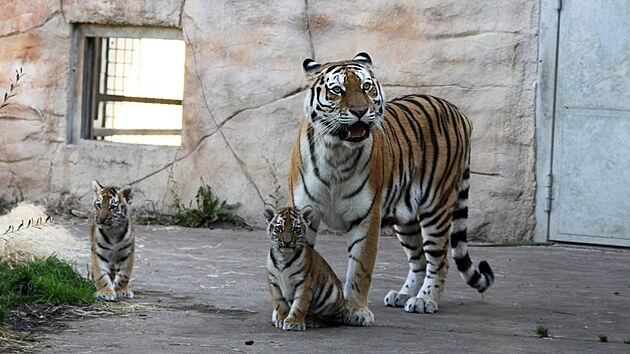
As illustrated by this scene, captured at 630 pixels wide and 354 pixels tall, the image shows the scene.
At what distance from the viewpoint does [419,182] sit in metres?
6.41

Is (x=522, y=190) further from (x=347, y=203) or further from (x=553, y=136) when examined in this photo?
(x=347, y=203)

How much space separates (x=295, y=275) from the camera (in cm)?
533

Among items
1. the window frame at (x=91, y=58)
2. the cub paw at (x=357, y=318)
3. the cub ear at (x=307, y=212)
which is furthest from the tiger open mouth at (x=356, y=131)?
the window frame at (x=91, y=58)

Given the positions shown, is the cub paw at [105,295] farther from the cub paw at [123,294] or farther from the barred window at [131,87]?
the barred window at [131,87]

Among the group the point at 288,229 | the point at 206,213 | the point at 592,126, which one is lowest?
the point at 206,213

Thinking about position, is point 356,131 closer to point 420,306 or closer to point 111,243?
point 420,306

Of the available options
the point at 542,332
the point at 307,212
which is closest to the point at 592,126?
the point at 542,332

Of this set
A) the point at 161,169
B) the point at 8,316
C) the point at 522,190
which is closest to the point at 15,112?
the point at 161,169

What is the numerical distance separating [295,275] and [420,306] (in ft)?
3.57

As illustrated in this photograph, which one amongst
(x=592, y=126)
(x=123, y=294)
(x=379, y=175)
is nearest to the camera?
(x=379, y=175)

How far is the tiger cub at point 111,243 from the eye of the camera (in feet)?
19.9

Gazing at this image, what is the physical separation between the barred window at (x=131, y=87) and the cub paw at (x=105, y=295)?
14.0 ft

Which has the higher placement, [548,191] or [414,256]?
[548,191]

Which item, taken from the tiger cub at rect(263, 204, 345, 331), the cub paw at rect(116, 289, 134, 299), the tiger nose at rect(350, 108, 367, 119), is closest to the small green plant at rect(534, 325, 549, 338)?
the tiger cub at rect(263, 204, 345, 331)
